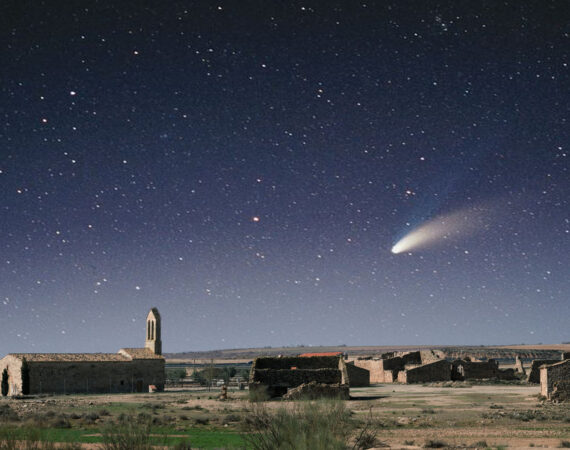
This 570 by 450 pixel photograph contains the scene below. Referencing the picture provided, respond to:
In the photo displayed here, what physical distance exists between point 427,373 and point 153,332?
94.1 ft

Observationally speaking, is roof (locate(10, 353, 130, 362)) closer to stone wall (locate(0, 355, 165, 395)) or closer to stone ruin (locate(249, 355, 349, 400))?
stone wall (locate(0, 355, 165, 395))

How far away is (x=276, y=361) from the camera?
46875 millimetres

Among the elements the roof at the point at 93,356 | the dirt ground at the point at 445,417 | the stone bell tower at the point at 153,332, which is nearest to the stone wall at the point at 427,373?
the dirt ground at the point at 445,417

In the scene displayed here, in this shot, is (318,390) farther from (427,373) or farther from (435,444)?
(427,373)

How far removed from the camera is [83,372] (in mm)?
58188

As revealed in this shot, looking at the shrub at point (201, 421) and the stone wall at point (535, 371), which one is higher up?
the shrub at point (201, 421)

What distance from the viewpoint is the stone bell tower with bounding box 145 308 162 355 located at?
2638 inches

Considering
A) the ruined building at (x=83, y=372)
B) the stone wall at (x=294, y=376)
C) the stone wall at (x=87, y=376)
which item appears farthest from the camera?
the stone wall at (x=87, y=376)

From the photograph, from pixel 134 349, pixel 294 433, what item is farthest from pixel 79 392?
pixel 294 433

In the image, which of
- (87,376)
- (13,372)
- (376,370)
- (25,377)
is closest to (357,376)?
(376,370)

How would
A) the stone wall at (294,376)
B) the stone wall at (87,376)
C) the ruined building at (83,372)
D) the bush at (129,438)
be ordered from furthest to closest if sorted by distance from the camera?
the stone wall at (87,376), the ruined building at (83,372), the stone wall at (294,376), the bush at (129,438)

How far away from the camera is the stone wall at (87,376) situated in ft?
184

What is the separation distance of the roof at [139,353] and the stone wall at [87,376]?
532mm

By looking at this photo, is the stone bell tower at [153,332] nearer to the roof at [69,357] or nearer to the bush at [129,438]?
the roof at [69,357]
